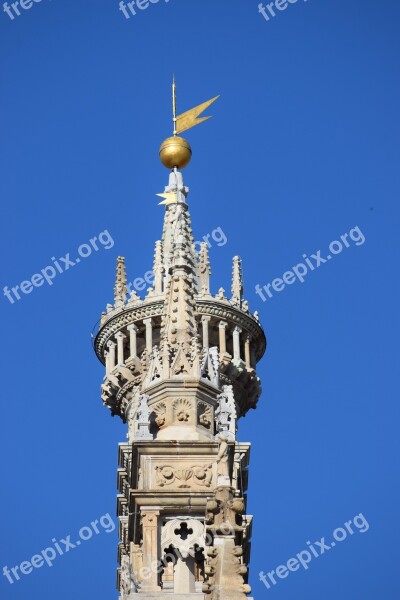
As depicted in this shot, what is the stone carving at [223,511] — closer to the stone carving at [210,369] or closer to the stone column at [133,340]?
the stone carving at [210,369]

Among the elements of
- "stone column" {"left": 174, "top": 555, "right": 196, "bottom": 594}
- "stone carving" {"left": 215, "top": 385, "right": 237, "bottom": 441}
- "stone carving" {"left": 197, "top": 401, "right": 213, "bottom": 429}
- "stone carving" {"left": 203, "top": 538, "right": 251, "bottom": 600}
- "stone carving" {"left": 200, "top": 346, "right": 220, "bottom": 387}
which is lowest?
"stone carving" {"left": 203, "top": 538, "right": 251, "bottom": 600}

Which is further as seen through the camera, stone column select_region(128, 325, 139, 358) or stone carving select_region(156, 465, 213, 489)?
stone column select_region(128, 325, 139, 358)

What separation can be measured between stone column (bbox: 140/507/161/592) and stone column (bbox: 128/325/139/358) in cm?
5365

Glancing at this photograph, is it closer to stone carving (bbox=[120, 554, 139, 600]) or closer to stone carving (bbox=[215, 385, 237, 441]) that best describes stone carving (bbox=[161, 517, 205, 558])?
stone carving (bbox=[120, 554, 139, 600])

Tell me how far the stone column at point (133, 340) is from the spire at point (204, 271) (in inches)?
146

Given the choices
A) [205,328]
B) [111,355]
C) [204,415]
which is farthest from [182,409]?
[111,355]

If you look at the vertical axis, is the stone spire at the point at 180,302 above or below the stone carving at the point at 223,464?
above

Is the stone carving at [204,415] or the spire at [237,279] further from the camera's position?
the spire at [237,279]

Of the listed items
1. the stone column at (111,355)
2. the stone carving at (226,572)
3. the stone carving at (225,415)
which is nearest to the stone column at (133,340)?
the stone column at (111,355)

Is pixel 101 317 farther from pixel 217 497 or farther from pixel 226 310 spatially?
pixel 217 497

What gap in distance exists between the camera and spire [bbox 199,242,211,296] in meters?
105

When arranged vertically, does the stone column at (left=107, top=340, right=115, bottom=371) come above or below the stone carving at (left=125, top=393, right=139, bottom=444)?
above

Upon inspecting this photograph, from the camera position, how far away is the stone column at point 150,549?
4928 centimetres

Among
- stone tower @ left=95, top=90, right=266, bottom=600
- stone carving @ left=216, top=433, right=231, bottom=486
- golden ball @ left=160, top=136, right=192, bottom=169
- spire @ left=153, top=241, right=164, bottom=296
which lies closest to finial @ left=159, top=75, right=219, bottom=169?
golden ball @ left=160, top=136, right=192, bottom=169
